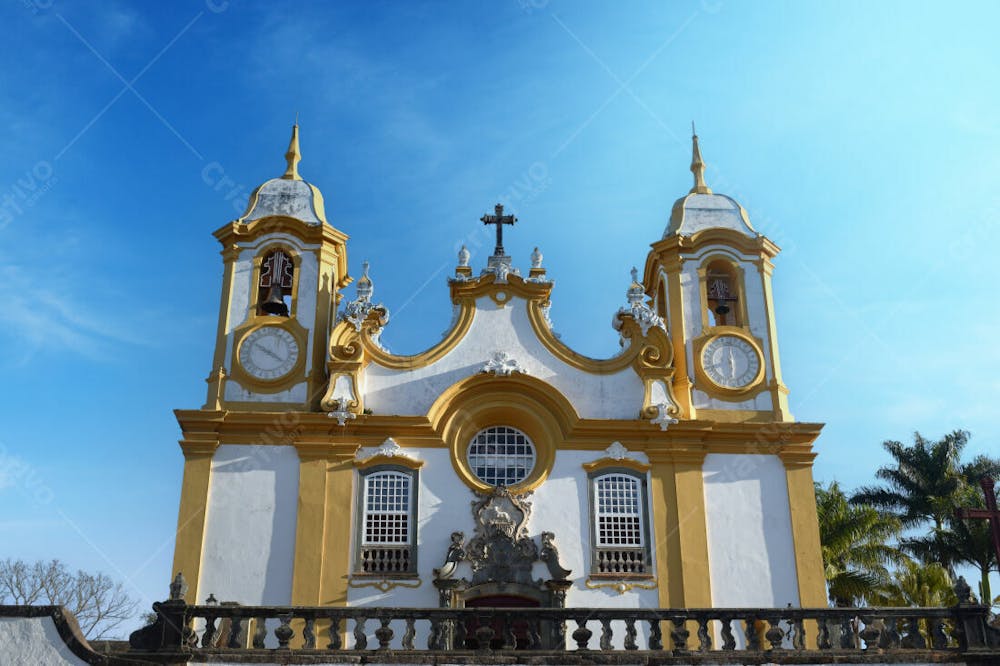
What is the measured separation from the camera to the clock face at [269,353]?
63.4 feet

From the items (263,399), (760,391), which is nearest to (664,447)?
(760,391)

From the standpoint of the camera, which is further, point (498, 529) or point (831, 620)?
point (498, 529)

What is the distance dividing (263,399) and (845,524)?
53.6 feet

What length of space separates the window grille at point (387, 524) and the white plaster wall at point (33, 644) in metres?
6.33

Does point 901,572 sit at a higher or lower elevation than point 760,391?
lower

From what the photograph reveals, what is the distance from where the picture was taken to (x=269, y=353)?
64.0 ft

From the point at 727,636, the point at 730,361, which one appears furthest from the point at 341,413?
the point at 727,636

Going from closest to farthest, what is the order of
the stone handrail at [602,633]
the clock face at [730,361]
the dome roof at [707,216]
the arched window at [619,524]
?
the stone handrail at [602,633] → the arched window at [619,524] → the clock face at [730,361] → the dome roof at [707,216]

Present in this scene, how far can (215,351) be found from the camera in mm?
19531

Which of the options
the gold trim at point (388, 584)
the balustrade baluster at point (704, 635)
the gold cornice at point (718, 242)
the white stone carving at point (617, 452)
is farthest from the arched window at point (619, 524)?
the gold cornice at point (718, 242)

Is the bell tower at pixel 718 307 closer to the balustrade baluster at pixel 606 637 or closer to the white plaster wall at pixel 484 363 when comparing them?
the white plaster wall at pixel 484 363

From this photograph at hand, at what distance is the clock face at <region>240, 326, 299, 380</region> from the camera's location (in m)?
19.3

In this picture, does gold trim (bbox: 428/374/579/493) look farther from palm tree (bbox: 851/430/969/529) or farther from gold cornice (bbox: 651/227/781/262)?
palm tree (bbox: 851/430/969/529)

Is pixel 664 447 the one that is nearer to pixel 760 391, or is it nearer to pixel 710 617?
pixel 760 391
